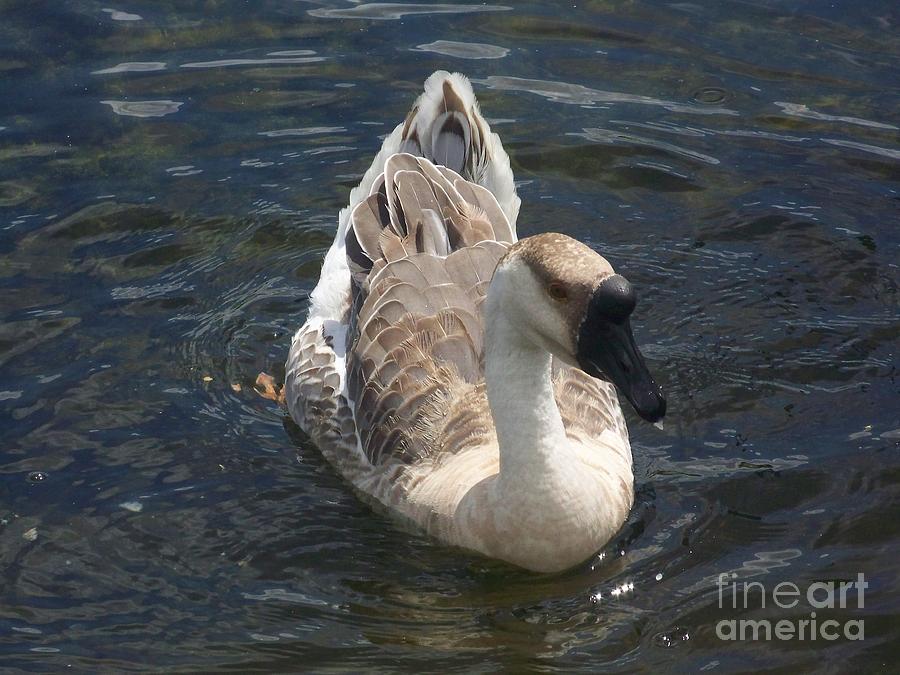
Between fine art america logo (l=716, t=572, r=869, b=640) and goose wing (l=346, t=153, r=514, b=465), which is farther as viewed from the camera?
goose wing (l=346, t=153, r=514, b=465)

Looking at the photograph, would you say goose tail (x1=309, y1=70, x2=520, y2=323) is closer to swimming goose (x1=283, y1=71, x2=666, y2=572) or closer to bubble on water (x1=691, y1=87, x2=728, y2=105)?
swimming goose (x1=283, y1=71, x2=666, y2=572)

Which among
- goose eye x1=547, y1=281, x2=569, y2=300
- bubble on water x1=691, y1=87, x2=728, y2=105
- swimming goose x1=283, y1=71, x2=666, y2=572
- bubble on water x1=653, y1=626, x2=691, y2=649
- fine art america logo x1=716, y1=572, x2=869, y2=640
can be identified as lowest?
bubble on water x1=653, y1=626, x2=691, y2=649

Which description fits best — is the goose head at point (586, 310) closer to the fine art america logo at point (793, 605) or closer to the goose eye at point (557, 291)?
the goose eye at point (557, 291)

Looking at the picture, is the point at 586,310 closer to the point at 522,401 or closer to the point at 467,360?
the point at 522,401

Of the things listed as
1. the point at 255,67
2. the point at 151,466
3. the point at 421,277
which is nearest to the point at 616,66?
the point at 255,67

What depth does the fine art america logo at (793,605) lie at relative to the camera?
257 inches

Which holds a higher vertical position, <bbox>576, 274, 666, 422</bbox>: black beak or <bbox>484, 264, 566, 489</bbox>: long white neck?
<bbox>576, 274, 666, 422</bbox>: black beak

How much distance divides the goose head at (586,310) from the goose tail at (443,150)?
102 inches

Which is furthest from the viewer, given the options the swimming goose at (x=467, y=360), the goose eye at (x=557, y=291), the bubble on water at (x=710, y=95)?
the bubble on water at (x=710, y=95)

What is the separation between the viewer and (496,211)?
8.67 m

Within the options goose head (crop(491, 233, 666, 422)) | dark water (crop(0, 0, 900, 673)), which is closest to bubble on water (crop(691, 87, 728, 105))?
dark water (crop(0, 0, 900, 673))

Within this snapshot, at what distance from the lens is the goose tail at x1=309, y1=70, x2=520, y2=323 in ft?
29.8

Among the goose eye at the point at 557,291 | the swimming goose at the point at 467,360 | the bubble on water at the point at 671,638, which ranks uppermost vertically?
the goose eye at the point at 557,291

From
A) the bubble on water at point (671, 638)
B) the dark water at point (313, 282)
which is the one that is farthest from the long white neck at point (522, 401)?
the bubble on water at point (671, 638)
